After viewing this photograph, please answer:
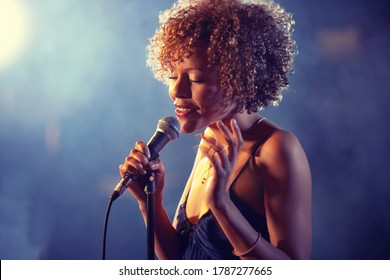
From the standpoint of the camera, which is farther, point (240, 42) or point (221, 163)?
point (240, 42)

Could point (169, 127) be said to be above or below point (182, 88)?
below

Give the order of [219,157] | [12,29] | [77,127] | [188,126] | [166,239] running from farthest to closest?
1. [77,127]
2. [12,29]
3. [166,239]
4. [188,126]
5. [219,157]

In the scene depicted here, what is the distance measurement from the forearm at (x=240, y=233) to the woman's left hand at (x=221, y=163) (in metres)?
0.02

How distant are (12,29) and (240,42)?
137 centimetres

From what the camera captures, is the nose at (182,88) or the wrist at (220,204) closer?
the wrist at (220,204)

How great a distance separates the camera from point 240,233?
1049mm

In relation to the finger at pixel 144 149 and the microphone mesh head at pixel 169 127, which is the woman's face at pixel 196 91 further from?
the finger at pixel 144 149

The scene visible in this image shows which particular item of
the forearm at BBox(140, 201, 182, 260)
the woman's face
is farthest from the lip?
the forearm at BBox(140, 201, 182, 260)

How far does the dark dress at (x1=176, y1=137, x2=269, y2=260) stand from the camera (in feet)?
3.87

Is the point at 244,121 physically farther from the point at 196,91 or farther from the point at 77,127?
the point at 77,127

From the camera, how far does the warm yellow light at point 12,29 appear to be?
6.76ft

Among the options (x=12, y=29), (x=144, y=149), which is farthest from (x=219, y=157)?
(x=12, y=29)

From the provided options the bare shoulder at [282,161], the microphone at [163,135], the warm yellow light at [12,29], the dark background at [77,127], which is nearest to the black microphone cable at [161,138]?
the microphone at [163,135]

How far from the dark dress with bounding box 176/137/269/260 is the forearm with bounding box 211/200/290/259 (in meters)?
0.11
